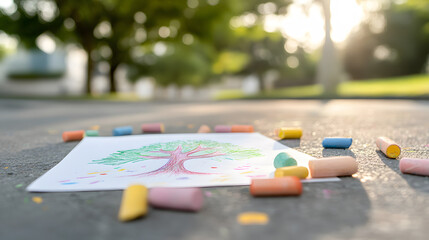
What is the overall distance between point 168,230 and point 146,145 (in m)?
1.48

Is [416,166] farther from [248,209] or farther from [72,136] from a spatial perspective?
[72,136]

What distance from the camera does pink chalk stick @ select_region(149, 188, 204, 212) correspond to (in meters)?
1.21

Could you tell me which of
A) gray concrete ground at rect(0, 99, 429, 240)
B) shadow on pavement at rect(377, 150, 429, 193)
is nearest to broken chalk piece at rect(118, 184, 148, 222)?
gray concrete ground at rect(0, 99, 429, 240)

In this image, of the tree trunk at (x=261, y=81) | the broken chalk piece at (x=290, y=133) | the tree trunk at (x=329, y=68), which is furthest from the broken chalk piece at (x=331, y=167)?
the tree trunk at (x=261, y=81)

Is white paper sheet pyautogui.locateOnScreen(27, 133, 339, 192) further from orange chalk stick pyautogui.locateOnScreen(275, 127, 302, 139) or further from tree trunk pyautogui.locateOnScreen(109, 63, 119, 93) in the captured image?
tree trunk pyautogui.locateOnScreen(109, 63, 119, 93)

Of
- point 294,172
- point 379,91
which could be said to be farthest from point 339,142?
point 379,91

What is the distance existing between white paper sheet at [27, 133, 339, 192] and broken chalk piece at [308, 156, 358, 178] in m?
0.04

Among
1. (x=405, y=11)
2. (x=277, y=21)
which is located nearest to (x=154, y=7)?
(x=277, y=21)

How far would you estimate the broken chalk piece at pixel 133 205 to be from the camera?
3.76 feet

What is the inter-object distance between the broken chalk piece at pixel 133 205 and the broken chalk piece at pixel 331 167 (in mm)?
744

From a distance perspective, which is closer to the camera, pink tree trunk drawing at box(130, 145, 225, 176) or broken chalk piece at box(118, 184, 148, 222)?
broken chalk piece at box(118, 184, 148, 222)

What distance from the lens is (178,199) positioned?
1226mm

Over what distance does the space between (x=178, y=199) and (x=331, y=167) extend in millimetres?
Answer: 736

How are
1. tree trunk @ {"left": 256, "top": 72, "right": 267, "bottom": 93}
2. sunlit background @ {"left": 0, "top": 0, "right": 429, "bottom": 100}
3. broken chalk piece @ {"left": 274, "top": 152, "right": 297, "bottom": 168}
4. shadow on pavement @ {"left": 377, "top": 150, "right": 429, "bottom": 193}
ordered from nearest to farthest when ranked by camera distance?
shadow on pavement @ {"left": 377, "top": 150, "right": 429, "bottom": 193} → broken chalk piece @ {"left": 274, "top": 152, "right": 297, "bottom": 168} → sunlit background @ {"left": 0, "top": 0, "right": 429, "bottom": 100} → tree trunk @ {"left": 256, "top": 72, "right": 267, "bottom": 93}
